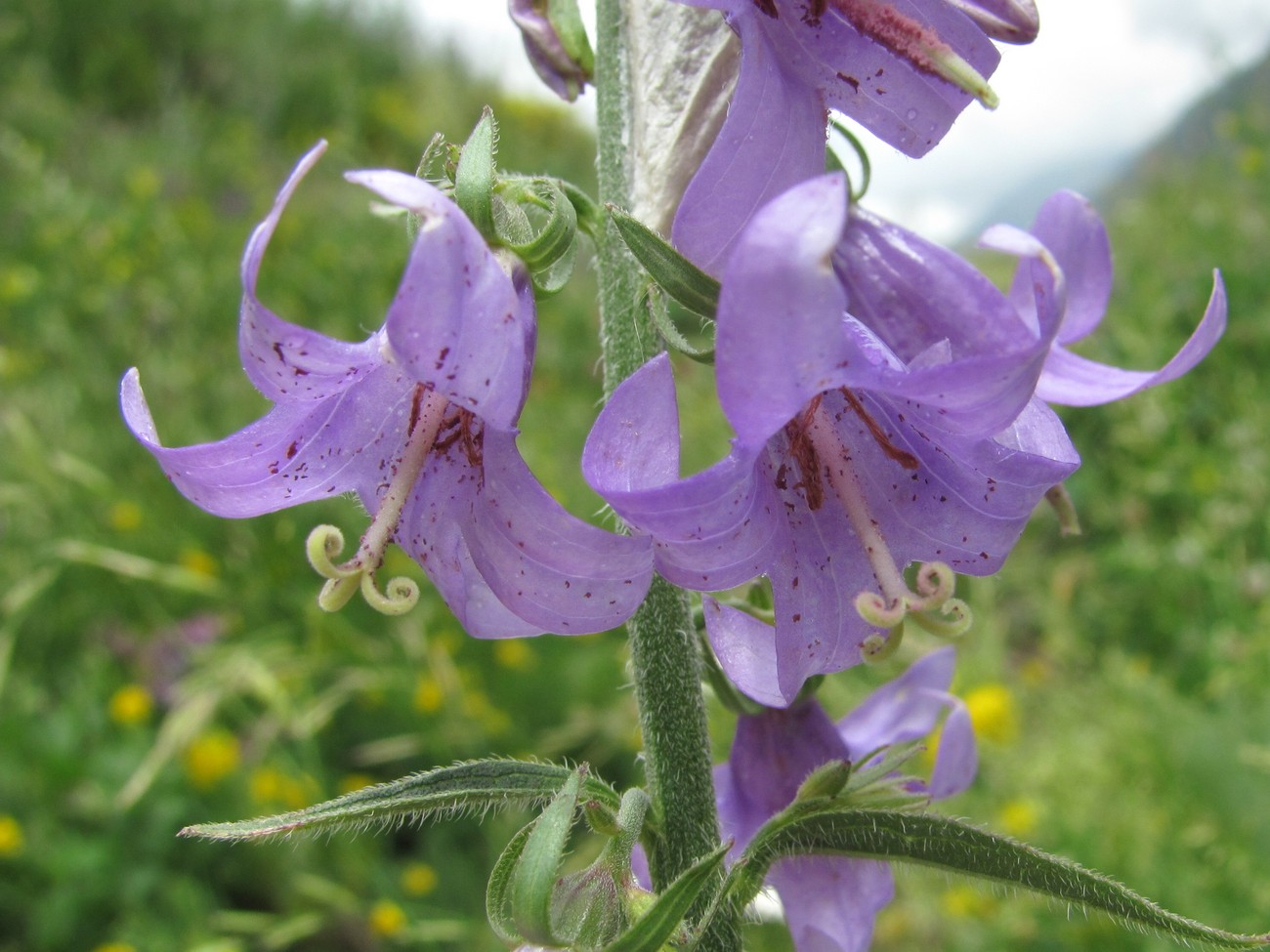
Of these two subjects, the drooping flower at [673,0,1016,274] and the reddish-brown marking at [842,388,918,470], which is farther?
the reddish-brown marking at [842,388,918,470]

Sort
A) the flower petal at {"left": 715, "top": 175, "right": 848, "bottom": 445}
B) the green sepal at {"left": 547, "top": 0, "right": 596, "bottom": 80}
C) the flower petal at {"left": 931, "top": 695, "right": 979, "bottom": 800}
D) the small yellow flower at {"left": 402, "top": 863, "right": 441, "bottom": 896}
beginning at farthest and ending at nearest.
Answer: the small yellow flower at {"left": 402, "top": 863, "right": 441, "bottom": 896} < the flower petal at {"left": 931, "top": 695, "right": 979, "bottom": 800} < the green sepal at {"left": 547, "top": 0, "right": 596, "bottom": 80} < the flower petal at {"left": 715, "top": 175, "right": 848, "bottom": 445}

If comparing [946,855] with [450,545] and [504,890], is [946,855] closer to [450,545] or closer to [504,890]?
[504,890]

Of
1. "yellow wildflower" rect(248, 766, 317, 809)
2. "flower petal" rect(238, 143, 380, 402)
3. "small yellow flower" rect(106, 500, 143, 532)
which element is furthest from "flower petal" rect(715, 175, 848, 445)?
"small yellow flower" rect(106, 500, 143, 532)

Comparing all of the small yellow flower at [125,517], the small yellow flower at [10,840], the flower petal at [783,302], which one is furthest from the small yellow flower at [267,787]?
the flower petal at [783,302]

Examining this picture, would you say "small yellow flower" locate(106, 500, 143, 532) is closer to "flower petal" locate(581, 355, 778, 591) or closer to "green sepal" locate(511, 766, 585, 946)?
"green sepal" locate(511, 766, 585, 946)

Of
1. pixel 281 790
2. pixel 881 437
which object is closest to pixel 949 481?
pixel 881 437

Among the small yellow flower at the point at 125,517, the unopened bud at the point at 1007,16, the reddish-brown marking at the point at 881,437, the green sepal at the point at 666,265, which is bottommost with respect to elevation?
the small yellow flower at the point at 125,517

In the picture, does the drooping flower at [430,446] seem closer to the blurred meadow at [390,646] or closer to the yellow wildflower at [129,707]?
the blurred meadow at [390,646]
